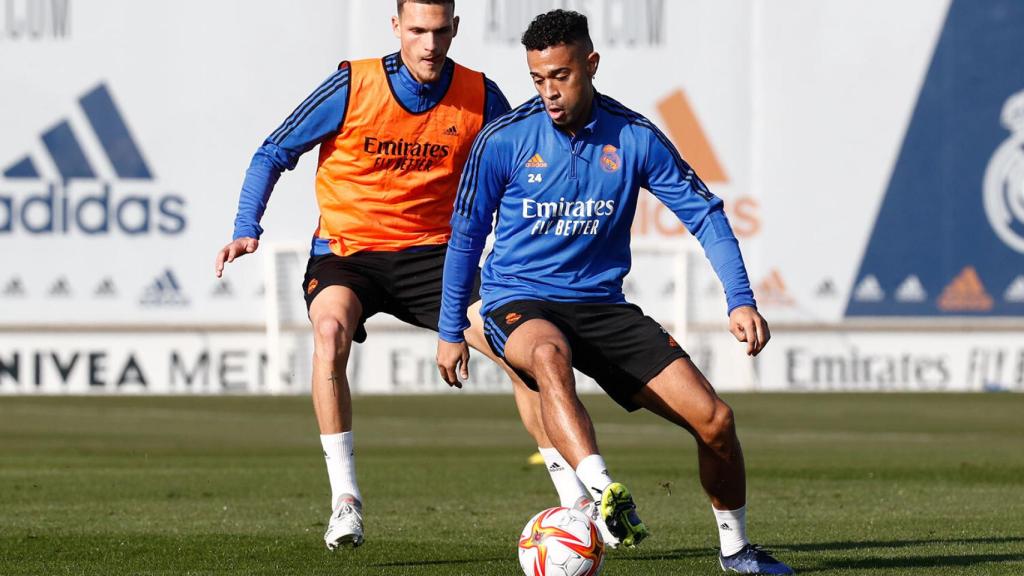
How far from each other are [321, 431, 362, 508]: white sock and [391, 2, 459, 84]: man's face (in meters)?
1.67

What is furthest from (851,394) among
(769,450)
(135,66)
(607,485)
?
(607,485)

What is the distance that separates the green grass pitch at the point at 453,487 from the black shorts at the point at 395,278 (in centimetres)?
106

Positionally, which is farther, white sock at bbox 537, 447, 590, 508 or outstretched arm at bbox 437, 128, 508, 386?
white sock at bbox 537, 447, 590, 508

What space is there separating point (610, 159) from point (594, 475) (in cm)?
136

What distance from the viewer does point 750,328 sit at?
Answer: 6320 mm

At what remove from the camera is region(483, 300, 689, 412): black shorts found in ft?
22.1

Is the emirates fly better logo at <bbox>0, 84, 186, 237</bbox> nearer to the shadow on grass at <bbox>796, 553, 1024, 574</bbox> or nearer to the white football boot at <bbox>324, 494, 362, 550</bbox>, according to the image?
the white football boot at <bbox>324, 494, 362, 550</bbox>

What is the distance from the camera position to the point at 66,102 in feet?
69.9

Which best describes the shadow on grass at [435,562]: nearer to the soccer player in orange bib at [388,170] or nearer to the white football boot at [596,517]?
the white football boot at [596,517]

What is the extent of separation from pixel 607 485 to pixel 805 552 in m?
1.72

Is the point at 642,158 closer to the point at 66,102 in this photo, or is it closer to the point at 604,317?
the point at 604,317

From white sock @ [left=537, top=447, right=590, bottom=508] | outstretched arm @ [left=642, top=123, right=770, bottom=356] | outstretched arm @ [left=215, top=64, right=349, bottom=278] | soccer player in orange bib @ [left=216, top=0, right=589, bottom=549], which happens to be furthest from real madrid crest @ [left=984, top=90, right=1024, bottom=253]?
outstretched arm @ [left=642, top=123, right=770, bottom=356]

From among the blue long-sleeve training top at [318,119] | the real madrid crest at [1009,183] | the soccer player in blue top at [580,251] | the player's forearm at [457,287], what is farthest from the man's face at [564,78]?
the real madrid crest at [1009,183]

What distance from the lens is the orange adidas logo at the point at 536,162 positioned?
22.4 ft
